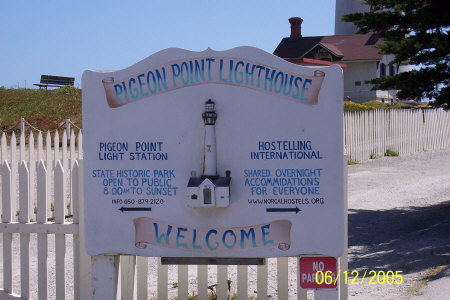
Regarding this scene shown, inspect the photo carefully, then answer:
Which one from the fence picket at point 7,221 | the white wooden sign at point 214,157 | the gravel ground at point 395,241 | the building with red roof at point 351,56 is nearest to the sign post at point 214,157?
the white wooden sign at point 214,157

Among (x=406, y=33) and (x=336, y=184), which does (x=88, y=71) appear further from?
(x=406, y=33)

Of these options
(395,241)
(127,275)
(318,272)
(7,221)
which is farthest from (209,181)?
(395,241)

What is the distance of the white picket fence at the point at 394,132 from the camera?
1819 cm

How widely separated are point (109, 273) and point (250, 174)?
47.5 inches

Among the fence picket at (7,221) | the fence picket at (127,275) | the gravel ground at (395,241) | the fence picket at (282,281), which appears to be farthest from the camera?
the gravel ground at (395,241)

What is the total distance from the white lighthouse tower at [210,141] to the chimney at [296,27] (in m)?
41.3

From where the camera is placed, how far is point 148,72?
4066mm

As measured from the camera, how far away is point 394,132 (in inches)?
811

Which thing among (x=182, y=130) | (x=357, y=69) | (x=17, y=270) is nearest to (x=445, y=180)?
(x=17, y=270)

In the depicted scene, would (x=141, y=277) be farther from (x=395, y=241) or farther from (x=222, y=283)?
(x=395, y=241)

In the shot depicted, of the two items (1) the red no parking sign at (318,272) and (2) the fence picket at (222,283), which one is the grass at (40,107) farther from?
(1) the red no parking sign at (318,272)

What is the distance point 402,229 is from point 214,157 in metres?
5.22
